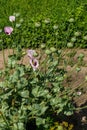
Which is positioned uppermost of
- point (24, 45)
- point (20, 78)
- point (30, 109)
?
point (24, 45)

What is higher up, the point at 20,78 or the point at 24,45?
the point at 24,45

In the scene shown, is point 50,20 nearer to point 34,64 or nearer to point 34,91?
point 34,91

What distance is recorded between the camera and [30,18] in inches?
262

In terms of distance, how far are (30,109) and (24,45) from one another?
262 cm

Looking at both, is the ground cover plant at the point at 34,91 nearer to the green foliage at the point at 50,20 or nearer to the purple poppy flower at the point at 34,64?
the purple poppy flower at the point at 34,64

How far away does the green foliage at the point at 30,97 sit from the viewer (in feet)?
13.4

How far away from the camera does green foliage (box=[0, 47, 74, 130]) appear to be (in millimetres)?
4094

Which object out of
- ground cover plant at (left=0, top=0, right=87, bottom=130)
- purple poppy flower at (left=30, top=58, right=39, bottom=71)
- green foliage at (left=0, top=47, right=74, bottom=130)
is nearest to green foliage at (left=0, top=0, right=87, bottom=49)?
ground cover plant at (left=0, top=0, right=87, bottom=130)

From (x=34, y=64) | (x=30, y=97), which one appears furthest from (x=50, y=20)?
(x=34, y=64)

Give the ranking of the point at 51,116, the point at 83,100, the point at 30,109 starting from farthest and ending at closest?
the point at 83,100 → the point at 51,116 → the point at 30,109

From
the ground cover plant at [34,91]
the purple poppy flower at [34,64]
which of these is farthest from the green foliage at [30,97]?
the purple poppy flower at [34,64]

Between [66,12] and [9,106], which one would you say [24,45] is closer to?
[66,12]

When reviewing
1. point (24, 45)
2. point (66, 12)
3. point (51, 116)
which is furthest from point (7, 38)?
point (51, 116)

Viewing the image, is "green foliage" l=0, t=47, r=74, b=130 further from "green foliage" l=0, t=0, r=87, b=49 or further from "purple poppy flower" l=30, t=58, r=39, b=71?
"green foliage" l=0, t=0, r=87, b=49
